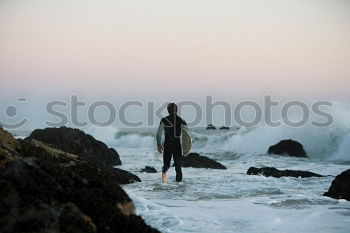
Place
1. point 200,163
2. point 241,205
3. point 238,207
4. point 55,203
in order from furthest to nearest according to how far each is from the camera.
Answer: point 200,163, point 241,205, point 238,207, point 55,203

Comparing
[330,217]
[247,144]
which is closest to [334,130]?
[247,144]

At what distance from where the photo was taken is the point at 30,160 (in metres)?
3.99

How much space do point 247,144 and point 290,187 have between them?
85.1 feet

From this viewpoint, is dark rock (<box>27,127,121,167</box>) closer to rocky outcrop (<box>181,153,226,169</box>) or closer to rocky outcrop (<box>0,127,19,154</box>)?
rocky outcrop (<box>181,153,226,169</box>)

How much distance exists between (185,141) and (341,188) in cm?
509

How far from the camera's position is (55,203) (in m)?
3.68

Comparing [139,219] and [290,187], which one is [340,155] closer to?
→ [290,187]

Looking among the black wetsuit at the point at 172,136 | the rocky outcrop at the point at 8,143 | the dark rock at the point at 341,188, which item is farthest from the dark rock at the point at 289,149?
the rocky outcrop at the point at 8,143

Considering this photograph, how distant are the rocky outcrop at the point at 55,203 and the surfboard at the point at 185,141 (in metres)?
9.06

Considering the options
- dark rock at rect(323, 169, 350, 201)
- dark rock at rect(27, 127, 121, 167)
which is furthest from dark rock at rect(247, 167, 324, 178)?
dark rock at rect(27, 127, 121, 167)

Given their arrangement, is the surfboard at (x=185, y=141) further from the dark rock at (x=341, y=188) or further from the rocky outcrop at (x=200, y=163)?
the dark rock at (x=341, y=188)

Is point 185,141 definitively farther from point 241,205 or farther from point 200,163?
point 241,205

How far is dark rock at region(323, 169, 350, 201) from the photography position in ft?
31.3

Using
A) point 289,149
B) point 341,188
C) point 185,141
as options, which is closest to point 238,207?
point 341,188
